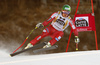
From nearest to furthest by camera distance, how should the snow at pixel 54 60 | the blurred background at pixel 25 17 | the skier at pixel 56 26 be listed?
the snow at pixel 54 60, the skier at pixel 56 26, the blurred background at pixel 25 17

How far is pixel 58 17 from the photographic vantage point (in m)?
2.77

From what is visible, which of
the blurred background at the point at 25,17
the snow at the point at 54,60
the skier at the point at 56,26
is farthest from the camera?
the blurred background at the point at 25,17

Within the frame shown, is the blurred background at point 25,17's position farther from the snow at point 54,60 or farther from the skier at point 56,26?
the snow at point 54,60

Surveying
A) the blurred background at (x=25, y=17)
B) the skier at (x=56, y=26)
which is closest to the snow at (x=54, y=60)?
the skier at (x=56, y=26)

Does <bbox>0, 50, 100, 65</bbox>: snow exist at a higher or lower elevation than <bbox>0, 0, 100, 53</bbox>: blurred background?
lower

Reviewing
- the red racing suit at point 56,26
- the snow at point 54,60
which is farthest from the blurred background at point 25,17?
the snow at point 54,60

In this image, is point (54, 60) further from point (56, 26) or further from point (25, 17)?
point (25, 17)

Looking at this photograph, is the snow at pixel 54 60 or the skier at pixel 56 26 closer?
the snow at pixel 54 60

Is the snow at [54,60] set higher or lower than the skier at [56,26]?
lower

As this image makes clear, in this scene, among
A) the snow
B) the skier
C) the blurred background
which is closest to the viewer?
the snow

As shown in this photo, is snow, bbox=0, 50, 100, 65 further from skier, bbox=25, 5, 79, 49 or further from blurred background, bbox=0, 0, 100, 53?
blurred background, bbox=0, 0, 100, 53

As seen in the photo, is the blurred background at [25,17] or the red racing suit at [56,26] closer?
the red racing suit at [56,26]

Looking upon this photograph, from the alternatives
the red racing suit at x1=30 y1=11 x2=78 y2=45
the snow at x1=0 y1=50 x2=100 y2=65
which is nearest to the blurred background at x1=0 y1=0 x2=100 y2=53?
the red racing suit at x1=30 y1=11 x2=78 y2=45

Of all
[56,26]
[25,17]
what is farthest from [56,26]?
[25,17]
